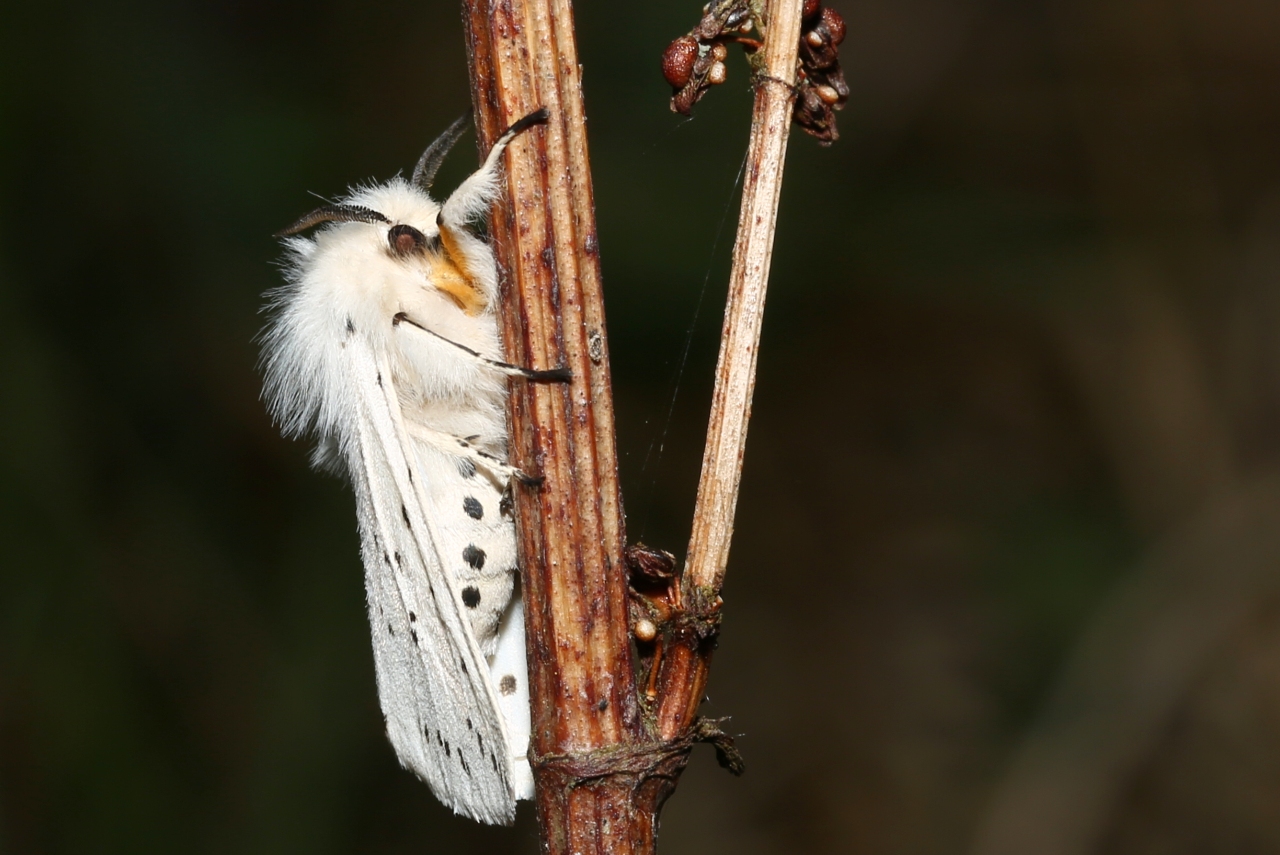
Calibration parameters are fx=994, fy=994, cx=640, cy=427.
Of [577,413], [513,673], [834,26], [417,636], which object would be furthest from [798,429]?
[577,413]

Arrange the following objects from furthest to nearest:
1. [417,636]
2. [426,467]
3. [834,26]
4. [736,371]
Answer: [426,467] < [417,636] < [834,26] < [736,371]

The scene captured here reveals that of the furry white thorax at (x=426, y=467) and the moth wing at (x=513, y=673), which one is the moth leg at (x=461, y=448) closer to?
the furry white thorax at (x=426, y=467)

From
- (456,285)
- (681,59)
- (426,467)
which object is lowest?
(426,467)

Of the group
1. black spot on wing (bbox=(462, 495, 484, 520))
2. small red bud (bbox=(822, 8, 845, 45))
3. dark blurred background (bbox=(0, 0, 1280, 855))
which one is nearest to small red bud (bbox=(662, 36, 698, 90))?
small red bud (bbox=(822, 8, 845, 45))

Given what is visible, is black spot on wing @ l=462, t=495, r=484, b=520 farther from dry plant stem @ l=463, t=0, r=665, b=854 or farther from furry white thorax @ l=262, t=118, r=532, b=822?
dry plant stem @ l=463, t=0, r=665, b=854

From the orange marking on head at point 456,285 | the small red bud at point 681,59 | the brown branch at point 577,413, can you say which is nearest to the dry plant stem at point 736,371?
the brown branch at point 577,413

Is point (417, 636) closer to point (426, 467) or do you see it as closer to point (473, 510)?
point (473, 510)

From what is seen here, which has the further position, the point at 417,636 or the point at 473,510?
the point at 473,510
